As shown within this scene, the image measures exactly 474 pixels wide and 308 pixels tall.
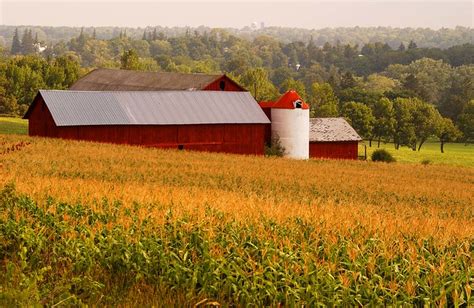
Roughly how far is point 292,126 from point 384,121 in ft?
147

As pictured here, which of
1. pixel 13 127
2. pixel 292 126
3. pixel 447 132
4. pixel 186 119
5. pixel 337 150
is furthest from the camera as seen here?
pixel 447 132

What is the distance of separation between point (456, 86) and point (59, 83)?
89.2 meters

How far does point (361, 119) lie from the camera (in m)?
104

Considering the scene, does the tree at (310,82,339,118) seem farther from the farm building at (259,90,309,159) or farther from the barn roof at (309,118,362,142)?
the farm building at (259,90,309,159)

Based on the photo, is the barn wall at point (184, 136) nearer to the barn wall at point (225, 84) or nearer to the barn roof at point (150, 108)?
the barn roof at point (150, 108)

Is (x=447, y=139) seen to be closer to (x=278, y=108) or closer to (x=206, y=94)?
(x=278, y=108)

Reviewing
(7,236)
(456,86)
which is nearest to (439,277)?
(7,236)

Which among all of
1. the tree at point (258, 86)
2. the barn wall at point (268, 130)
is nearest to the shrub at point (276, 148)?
the barn wall at point (268, 130)

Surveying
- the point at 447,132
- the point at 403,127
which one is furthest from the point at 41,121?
the point at 447,132

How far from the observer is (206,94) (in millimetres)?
58938

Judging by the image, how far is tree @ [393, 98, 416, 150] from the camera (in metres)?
104

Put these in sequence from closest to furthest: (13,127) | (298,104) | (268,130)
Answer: (298,104)
(268,130)
(13,127)

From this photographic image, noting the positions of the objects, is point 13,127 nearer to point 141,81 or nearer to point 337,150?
point 141,81

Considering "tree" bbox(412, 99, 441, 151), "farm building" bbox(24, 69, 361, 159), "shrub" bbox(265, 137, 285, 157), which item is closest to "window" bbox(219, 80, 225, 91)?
"farm building" bbox(24, 69, 361, 159)
